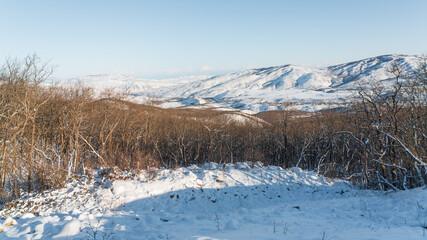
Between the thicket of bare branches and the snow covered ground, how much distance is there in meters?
1.68

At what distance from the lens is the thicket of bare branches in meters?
11.8

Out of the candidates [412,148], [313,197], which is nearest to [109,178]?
[313,197]

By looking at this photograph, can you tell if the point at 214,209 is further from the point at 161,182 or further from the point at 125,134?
the point at 125,134

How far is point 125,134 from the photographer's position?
2131 centimetres

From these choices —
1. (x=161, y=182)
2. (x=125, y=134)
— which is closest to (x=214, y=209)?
(x=161, y=182)

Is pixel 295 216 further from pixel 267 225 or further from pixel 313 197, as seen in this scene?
pixel 313 197

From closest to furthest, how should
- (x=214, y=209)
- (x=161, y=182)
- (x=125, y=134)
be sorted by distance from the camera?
(x=214, y=209) → (x=161, y=182) → (x=125, y=134)

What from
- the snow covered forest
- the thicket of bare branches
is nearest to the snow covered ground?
the snow covered forest

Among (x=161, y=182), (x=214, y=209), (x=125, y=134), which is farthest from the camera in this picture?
(x=125, y=134)

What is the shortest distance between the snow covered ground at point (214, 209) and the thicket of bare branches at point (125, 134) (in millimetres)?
1685

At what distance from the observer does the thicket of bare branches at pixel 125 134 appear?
11.8 m

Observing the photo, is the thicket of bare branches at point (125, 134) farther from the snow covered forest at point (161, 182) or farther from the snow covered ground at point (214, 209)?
the snow covered ground at point (214, 209)

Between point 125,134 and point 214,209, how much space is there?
12884 mm

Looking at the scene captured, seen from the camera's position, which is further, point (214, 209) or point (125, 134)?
point (125, 134)
